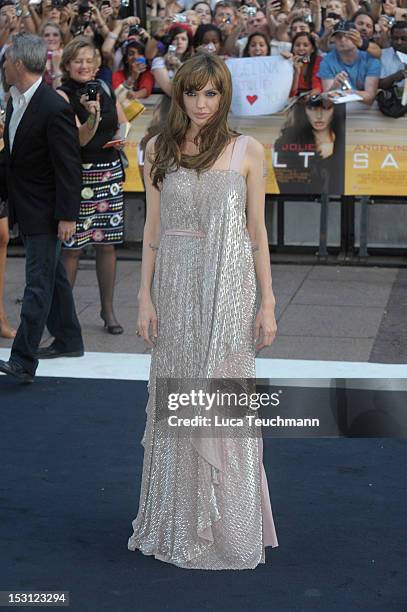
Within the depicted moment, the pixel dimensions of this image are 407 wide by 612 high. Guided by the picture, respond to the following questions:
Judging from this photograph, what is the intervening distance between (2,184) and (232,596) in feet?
12.3

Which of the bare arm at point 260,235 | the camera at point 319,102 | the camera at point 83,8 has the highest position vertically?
the bare arm at point 260,235

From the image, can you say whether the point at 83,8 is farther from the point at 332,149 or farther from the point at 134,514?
the point at 134,514

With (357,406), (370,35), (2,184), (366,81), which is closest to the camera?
(357,406)

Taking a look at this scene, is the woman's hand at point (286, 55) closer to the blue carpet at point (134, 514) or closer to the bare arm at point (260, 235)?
the blue carpet at point (134, 514)

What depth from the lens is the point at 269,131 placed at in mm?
10406

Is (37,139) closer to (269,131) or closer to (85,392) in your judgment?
(85,392)

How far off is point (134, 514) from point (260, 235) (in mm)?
1434

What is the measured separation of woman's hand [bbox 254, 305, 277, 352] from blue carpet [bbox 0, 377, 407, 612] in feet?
2.93

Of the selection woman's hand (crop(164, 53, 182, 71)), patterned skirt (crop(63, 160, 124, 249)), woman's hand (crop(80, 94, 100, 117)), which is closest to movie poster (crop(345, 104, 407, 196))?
woman's hand (crop(164, 53, 182, 71))

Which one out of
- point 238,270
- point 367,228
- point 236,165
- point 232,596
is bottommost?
point 367,228

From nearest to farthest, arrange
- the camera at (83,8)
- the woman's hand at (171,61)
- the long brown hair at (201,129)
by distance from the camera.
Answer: the long brown hair at (201,129), the woman's hand at (171,61), the camera at (83,8)

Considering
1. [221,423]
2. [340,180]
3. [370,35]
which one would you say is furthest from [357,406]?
[370,35]

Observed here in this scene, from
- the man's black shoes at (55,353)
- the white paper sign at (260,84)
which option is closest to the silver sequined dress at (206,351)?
the man's black shoes at (55,353)

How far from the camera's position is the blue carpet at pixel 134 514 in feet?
14.1
